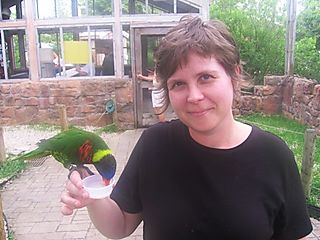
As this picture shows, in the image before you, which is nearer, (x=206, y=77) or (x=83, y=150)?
(x=206, y=77)

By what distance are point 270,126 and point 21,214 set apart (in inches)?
158

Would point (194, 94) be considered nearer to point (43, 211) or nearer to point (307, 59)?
point (43, 211)

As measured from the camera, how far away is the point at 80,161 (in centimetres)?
109

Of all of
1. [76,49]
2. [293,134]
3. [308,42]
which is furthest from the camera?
[308,42]

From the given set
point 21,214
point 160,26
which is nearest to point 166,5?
point 160,26

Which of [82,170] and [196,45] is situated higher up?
[196,45]

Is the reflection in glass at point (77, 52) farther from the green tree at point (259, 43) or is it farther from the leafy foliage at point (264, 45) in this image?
the green tree at point (259, 43)

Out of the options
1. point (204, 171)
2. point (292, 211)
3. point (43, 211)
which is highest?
point (204, 171)

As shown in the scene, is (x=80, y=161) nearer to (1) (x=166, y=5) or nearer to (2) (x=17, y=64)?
(1) (x=166, y=5)

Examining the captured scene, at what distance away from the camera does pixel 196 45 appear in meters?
0.90

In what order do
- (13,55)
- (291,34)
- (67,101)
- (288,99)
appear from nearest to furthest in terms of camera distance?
(13,55), (67,101), (291,34), (288,99)

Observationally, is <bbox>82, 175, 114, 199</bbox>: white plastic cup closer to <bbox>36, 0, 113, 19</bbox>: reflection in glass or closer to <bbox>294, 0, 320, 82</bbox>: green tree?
<bbox>36, 0, 113, 19</bbox>: reflection in glass

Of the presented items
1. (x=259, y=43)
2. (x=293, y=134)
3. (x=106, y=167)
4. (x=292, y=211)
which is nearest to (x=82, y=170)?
(x=106, y=167)

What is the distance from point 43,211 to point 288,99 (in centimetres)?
491
